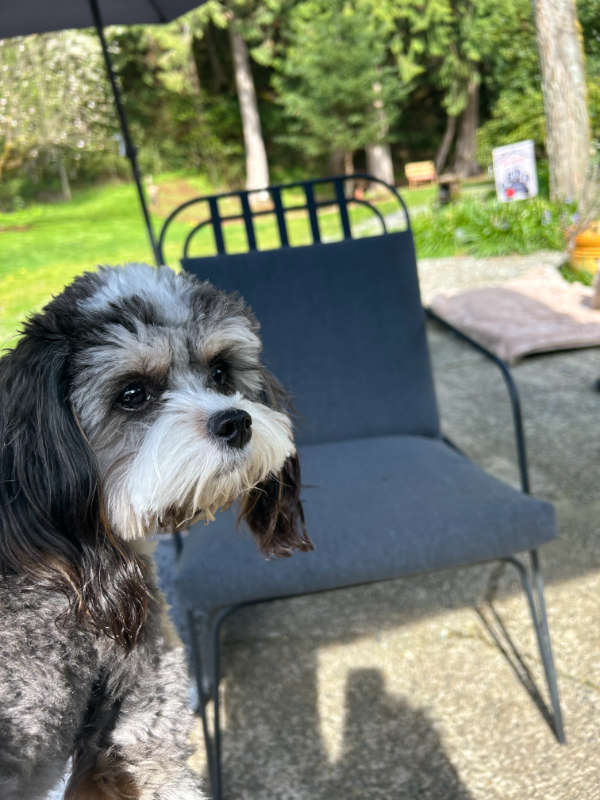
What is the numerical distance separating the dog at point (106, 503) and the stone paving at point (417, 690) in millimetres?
793

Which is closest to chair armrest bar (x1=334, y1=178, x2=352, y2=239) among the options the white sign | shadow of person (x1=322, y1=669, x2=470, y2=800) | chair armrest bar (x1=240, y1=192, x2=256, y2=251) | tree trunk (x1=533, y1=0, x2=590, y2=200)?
chair armrest bar (x1=240, y1=192, x2=256, y2=251)

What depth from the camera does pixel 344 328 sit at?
2.79 meters

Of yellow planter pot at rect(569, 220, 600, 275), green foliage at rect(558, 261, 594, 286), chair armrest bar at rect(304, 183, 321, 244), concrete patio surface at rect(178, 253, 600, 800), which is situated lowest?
concrete patio surface at rect(178, 253, 600, 800)

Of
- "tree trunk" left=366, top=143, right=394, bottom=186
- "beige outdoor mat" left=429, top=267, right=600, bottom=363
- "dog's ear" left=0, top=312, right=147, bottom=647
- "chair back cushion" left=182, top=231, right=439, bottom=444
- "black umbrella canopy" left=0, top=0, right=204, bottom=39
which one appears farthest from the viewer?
"tree trunk" left=366, top=143, right=394, bottom=186

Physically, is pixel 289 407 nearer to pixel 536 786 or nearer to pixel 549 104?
pixel 536 786

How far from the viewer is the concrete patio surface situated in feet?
6.41

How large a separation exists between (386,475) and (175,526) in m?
1.02

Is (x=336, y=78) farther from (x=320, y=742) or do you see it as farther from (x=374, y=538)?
(x=320, y=742)

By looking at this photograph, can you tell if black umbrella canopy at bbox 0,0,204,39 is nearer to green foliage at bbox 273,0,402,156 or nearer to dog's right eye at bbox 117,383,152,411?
dog's right eye at bbox 117,383,152,411

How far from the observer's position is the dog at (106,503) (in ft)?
3.70

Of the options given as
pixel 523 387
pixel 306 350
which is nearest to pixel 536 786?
pixel 306 350

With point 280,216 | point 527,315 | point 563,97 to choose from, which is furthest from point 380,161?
point 280,216

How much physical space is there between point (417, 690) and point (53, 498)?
1.53 meters

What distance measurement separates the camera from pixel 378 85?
19.3 m
